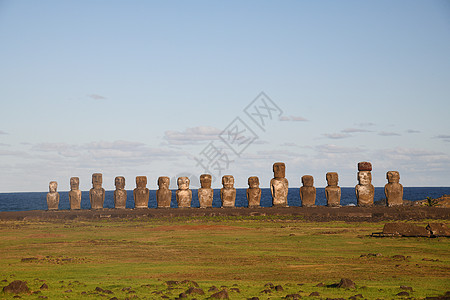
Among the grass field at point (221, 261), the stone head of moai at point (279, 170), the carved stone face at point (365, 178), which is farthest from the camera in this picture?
the stone head of moai at point (279, 170)

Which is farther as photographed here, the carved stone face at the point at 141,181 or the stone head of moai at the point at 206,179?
the carved stone face at the point at 141,181

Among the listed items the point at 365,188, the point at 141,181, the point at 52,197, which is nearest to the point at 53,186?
the point at 52,197

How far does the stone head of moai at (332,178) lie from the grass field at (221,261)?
7.16 m

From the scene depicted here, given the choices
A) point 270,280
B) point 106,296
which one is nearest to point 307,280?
point 270,280

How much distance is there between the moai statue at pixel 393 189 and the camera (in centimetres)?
3393

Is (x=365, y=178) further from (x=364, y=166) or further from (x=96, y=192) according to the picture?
(x=96, y=192)

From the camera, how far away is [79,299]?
11.3 m

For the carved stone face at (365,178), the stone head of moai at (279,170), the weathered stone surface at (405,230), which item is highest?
the stone head of moai at (279,170)

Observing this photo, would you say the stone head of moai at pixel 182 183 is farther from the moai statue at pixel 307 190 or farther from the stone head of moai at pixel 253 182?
the moai statue at pixel 307 190

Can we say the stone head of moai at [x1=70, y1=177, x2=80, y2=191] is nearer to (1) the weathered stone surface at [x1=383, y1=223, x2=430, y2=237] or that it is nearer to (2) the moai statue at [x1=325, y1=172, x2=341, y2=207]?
(2) the moai statue at [x1=325, y1=172, x2=341, y2=207]

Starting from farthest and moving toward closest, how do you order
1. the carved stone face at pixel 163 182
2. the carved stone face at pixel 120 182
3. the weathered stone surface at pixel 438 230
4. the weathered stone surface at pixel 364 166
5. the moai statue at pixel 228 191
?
the carved stone face at pixel 120 182
the carved stone face at pixel 163 182
the moai statue at pixel 228 191
the weathered stone surface at pixel 364 166
the weathered stone surface at pixel 438 230

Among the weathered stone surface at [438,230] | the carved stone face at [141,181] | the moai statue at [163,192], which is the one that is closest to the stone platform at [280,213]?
the moai statue at [163,192]

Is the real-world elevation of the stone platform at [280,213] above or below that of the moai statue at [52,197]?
below

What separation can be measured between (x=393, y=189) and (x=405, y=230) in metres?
12.1
